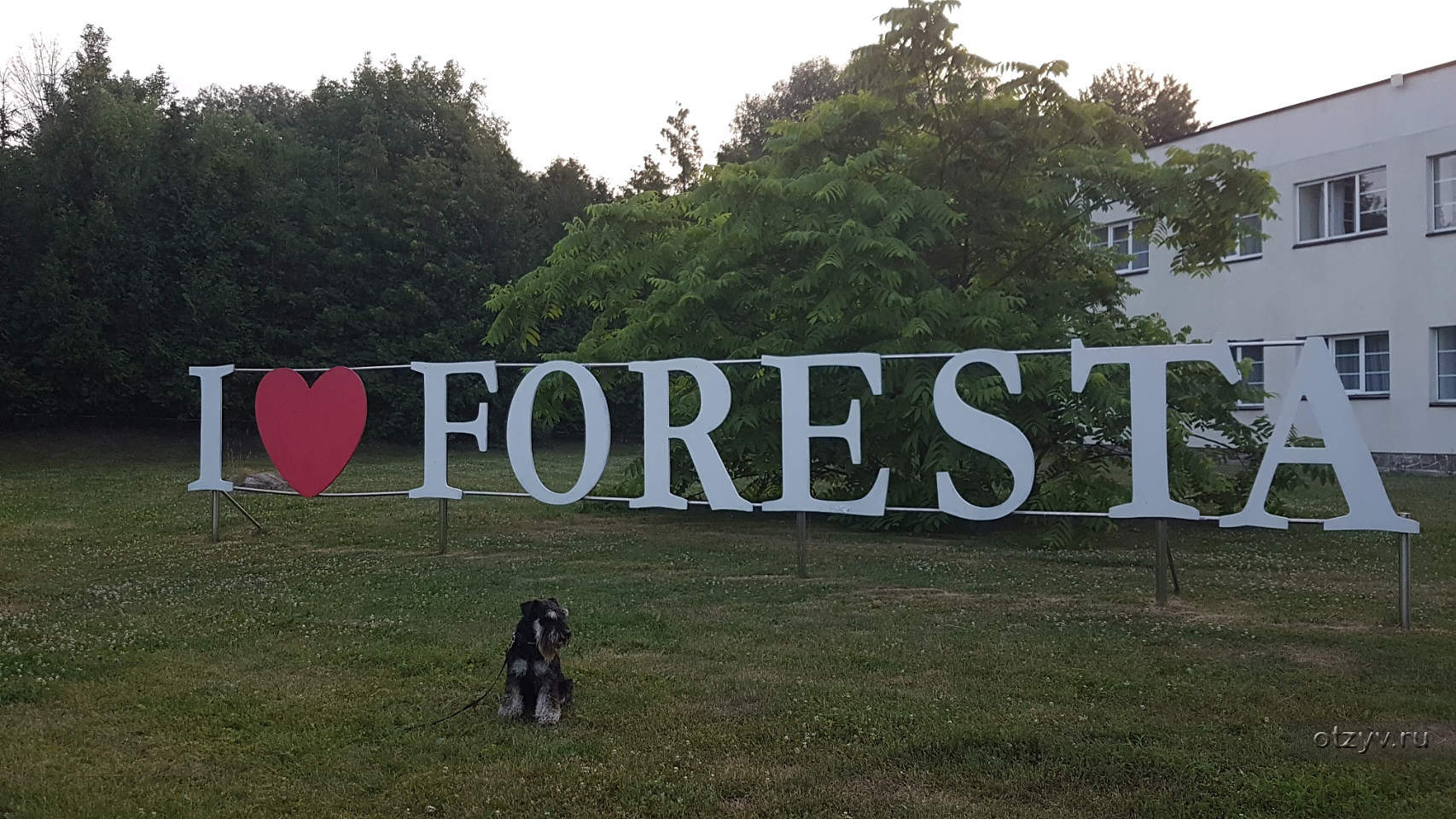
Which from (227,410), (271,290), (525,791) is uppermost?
(271,290)

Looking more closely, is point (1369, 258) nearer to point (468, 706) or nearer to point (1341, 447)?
point (1341, 447)

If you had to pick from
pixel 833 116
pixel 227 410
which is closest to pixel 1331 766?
pixel 833 116

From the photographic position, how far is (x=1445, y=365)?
2183 cm

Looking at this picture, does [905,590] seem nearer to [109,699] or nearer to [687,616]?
[687,616]

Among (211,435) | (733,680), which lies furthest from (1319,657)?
(211,435)

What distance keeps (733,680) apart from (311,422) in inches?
293

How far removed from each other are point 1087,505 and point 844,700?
279 inches

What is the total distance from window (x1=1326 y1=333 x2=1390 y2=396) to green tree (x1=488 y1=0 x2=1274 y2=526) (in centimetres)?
952

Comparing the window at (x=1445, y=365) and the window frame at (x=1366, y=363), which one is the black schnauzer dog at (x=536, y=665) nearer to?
the window frame at (x=1366, y=363)

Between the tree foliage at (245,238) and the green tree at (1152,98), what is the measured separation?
89.0 ft

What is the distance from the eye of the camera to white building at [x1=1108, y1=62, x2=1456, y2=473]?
2173cm

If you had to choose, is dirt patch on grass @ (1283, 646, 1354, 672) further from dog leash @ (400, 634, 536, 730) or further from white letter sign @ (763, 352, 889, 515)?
dog leash @ (400, 634, 536, 730)

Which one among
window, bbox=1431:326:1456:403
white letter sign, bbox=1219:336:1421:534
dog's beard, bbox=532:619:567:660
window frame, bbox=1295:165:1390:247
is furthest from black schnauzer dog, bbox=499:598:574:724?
window frame, bbox=1295:165:1390:247

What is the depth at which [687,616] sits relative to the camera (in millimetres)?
8648
